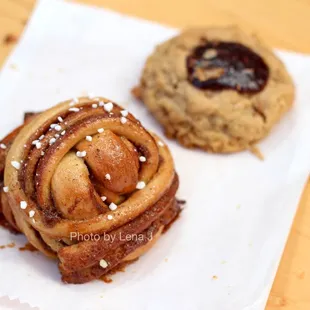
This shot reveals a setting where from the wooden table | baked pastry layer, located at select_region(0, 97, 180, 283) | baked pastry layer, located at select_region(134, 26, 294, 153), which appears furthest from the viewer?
the wooden table

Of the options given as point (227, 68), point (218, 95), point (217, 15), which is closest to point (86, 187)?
point (218, 95)

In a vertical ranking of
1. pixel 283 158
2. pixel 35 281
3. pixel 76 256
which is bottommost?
pixel 35 281

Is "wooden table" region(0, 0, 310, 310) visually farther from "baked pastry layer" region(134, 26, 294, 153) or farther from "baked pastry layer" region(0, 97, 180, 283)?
"baked pastry layer" region(0, 97, 180, 283)

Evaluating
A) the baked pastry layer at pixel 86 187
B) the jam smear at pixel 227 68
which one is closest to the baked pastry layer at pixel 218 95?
the jam smear at pixel 227 68

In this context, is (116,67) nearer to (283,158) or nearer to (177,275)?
(283,158)

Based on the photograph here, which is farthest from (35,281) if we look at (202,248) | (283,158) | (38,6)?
(38,6)

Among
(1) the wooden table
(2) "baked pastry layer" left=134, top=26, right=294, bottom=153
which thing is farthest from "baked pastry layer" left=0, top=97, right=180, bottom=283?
(1) the wooden table

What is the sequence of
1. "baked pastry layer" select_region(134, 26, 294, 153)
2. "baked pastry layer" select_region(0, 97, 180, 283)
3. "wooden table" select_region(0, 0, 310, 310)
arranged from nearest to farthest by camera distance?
1. "baked pastry layer" select_region(0, 97, 180, 283)
2. "baked pastry layer" select_region(134, 26, 294, 153)
3. "wooden table" select_region(0, 0, 310, 310)
